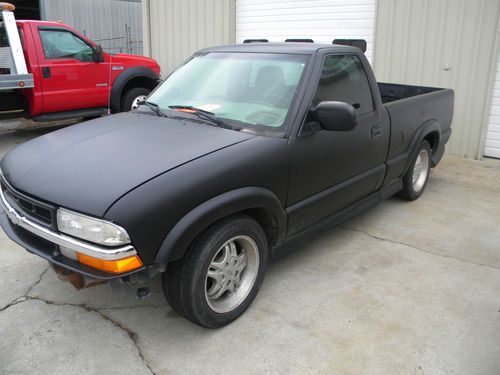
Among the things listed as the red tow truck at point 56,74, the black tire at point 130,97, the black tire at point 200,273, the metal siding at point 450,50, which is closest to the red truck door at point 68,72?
the red tow truck at point 56,74

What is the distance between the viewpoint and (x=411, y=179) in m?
5.09

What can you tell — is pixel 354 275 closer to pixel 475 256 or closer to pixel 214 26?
pixel 475 256

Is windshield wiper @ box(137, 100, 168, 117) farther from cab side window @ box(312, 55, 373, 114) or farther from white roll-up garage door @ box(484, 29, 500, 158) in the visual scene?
white roll-up garage door @ box(484, 29, 500, 158)

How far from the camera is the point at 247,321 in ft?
9.82

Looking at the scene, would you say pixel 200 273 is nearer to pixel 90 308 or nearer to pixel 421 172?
pixel 90 308

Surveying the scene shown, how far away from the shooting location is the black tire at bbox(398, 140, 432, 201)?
495 centimetres

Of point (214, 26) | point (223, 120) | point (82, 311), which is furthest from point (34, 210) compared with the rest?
point (214, 26)

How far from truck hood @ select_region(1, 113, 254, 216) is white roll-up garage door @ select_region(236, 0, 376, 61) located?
19.1ft

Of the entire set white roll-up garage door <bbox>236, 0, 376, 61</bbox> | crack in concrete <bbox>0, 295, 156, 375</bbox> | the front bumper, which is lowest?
crack in concrete <bbox>0, 295, 156, 375</bbox>

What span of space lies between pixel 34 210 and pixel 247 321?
149cm

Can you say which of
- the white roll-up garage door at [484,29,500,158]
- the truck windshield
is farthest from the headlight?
the white roll-up garage door at [484,29,500,158]

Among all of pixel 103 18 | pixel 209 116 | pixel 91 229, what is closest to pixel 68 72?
pixel 209 116

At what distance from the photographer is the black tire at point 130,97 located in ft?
28.9

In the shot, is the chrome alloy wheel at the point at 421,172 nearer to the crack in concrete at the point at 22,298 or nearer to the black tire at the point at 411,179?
the black tire at the point at 411,179
